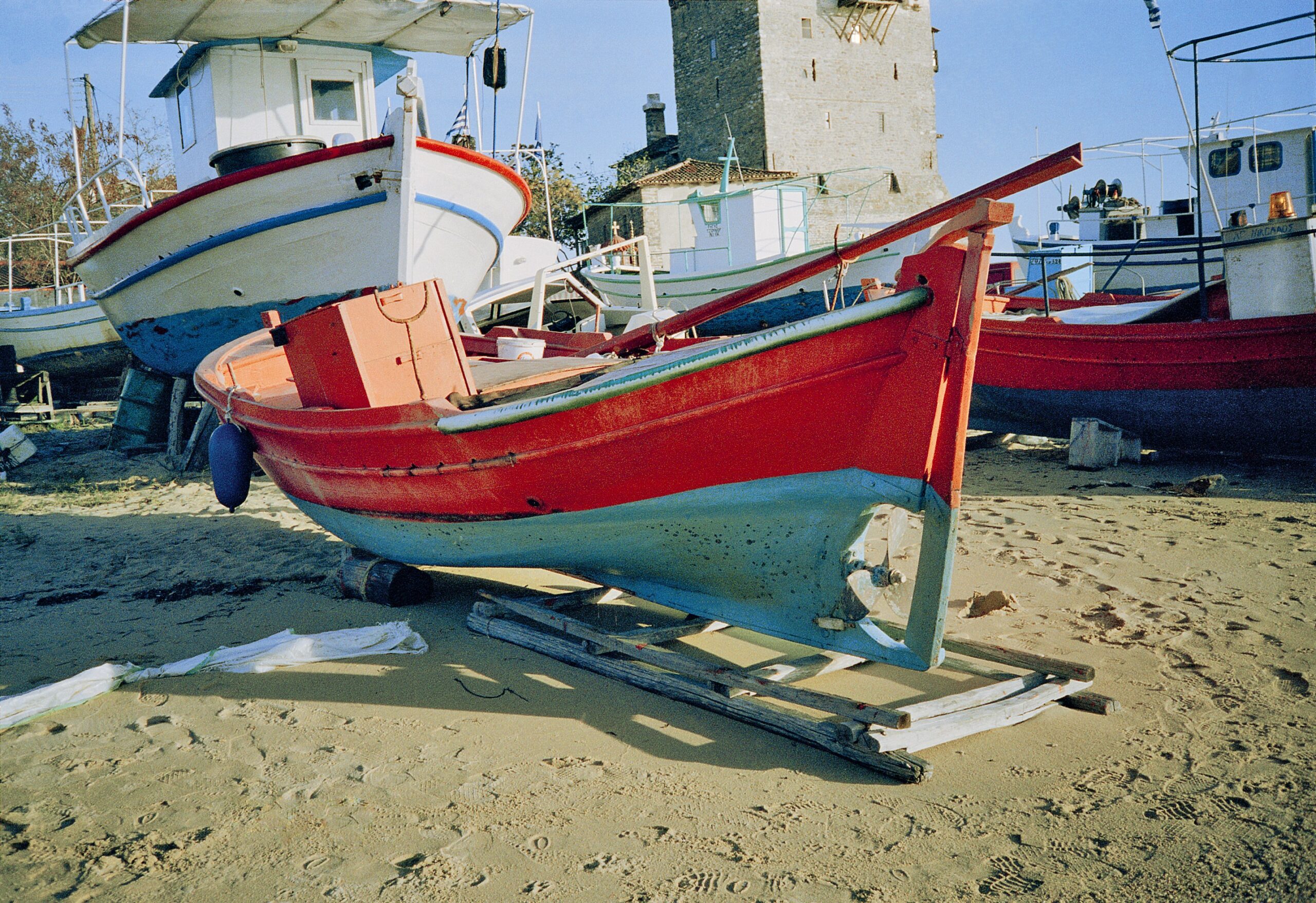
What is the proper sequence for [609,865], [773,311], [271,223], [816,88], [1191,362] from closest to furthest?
[609,865]
[1191,362]
[271,223]
[773,311]
[816,88]

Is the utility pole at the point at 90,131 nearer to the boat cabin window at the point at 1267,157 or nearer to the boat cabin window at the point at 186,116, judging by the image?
the boat cabin window at the point at 186,116

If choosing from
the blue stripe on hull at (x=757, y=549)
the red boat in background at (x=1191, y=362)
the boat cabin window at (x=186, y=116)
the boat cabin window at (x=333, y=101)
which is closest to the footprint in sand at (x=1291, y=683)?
the blue stripe on hull at (x=757, y=549)

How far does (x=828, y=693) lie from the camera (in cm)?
311

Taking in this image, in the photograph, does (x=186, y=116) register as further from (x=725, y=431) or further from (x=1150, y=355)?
(x=1150, y=355)

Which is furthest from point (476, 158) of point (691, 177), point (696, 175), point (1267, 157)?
point (696, 175)

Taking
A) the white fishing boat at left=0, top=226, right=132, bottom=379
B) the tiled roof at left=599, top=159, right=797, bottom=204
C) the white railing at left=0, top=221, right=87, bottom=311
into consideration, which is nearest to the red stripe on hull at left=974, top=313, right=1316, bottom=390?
the white railing at left=0, top=221, right=87, bottom=311

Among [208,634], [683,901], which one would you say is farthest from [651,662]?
[208,634]

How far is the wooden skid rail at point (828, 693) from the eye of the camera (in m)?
2.62

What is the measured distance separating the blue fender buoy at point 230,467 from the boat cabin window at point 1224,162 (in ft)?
63.0

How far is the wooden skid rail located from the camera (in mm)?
2625

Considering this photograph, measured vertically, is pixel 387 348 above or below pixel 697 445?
above

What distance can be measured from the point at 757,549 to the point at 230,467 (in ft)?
11.4

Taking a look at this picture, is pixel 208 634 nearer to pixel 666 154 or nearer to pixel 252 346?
pixel 252 346

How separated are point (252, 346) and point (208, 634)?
3.33 meters
